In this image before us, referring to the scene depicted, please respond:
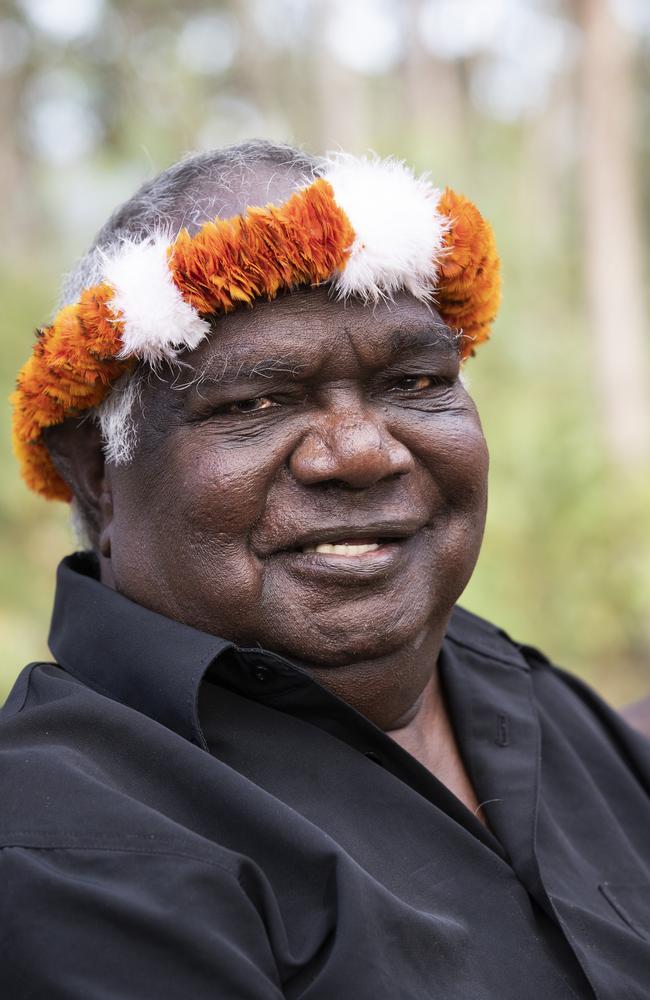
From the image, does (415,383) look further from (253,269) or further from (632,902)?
(632,902)

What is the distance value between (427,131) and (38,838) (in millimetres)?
11765

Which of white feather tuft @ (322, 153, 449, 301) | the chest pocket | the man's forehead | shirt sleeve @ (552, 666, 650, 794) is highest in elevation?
white feather tuft @ (322, 153, 449, 301)

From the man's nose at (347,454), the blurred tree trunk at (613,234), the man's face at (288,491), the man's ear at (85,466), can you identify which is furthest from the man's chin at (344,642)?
the blurred tree trunk at (613,234)

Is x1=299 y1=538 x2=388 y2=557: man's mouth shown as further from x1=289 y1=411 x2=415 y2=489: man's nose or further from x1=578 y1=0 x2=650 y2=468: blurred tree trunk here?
x1=578 y1=0 x2=650 y2=468: blurred tree trunk

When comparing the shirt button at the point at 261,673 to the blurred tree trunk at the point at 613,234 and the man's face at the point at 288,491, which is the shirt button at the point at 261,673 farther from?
the blurred tree trunk at the point at 613,234

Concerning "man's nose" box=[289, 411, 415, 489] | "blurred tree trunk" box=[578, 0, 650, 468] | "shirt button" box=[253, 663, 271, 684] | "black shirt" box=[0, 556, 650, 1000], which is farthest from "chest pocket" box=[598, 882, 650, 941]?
"blurred tree trunk" box=[578, 0, 650, 468]

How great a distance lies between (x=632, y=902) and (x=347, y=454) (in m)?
1.11

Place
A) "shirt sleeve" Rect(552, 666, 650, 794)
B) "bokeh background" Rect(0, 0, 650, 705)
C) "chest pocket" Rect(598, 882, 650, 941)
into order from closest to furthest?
"chest pocket" Rect(598, 882, 650, 941), "shirt sleeve" Rect(552, 666, 650, 794), "bokeh background" Rect(0, 0, 650, 705)

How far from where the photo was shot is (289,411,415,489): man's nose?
2.15m

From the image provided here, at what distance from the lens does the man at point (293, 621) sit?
184cm

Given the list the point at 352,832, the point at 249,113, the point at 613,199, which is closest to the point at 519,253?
the point at 613,199

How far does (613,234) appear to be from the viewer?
11.1m

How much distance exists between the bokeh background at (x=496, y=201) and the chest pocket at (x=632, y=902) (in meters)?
3.95

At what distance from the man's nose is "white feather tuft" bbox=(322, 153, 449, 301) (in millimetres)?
254
